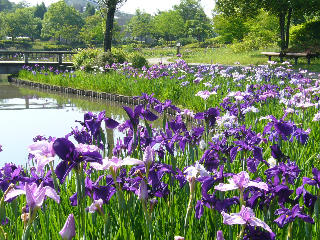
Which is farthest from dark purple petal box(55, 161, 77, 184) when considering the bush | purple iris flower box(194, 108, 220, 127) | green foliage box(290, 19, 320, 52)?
green foliage box(290, 19, 320, 52)

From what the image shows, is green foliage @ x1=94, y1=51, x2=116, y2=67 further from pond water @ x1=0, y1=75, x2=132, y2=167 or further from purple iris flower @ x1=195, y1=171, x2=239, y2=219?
purple iris flower @ x1=195, y1=171, x2=239, y2=219

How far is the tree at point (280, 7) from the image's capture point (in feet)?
79.4

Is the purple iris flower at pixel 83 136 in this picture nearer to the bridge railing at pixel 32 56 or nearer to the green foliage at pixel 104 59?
the green foliage at pixel 104 59

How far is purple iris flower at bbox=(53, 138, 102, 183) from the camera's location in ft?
5.62

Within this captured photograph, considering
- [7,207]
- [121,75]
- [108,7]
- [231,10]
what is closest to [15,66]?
[108,7]

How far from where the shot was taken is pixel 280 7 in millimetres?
24766

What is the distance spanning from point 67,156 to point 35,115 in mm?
10429

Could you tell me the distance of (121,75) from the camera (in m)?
15.2

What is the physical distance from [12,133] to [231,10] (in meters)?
21.9

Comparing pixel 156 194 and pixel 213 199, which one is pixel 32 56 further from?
pixel 213 199

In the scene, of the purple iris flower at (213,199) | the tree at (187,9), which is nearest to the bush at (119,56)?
Answer: the purple iris flower at (213,199)

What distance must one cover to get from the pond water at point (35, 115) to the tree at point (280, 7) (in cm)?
1497

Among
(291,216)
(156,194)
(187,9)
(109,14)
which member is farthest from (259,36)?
(187,9)

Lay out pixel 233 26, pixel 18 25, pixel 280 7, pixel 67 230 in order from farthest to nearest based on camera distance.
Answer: pixel 18 25 < pixel 233 26 < pixel 280 7 < pixel 67 230
